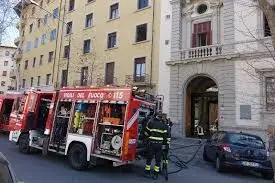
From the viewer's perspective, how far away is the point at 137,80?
25625mm

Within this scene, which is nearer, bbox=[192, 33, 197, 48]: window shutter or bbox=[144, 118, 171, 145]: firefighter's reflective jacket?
bbox=[144, 118, 171, 145]: firefighter's reflective jacket

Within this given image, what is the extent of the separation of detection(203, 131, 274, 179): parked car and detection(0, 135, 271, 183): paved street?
404 millimetres

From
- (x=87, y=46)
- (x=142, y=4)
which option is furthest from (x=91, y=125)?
(x=87, y=46)

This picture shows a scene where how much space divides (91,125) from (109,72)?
59.3 ft

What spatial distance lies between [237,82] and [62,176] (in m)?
13.1

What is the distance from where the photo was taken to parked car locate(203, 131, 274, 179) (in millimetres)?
10883

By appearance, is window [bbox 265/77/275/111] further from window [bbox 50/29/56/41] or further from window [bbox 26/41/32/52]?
window [bbox 26/41/32/52]

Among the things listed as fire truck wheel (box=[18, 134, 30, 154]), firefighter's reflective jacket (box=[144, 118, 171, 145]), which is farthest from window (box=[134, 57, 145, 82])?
firefighter's reflective jacket (box=[144, 118, 171, 145])

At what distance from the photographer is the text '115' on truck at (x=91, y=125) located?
9.64 metres

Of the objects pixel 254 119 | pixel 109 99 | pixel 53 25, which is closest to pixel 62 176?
pixel 109 99

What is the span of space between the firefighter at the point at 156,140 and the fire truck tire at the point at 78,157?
1994mm

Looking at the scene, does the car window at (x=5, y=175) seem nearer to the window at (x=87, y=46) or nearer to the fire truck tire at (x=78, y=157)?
the fire truck tire at (x=78, y=157)

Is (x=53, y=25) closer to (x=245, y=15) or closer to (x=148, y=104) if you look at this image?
(x=245, y=15)

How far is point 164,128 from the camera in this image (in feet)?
32.6
